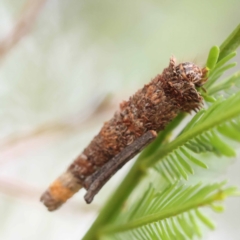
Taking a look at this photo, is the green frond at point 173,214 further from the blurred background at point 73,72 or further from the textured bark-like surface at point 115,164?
the blurred background at point 73,72

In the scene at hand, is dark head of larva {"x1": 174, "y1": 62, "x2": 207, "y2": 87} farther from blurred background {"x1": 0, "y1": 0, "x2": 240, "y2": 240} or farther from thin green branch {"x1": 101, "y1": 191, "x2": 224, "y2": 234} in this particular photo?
blurred background {"x1": 0, "y1": 0, "x2": 240, "y2": 240}

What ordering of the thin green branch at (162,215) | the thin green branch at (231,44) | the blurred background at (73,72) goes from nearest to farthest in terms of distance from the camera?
the thin green branch at (162,215) → the thin green branch at (231,44) → the blurred background at (73,72)

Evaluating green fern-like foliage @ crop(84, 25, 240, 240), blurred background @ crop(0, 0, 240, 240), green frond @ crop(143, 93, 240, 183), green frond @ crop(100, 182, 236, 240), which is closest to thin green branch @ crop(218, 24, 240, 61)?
green fern-like foliage @ crop(84, 25, 240, 240)

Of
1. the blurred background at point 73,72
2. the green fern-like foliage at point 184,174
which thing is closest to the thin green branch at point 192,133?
the green fern-like foliage at point 184,174

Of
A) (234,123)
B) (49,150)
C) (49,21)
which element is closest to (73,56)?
(49,21)

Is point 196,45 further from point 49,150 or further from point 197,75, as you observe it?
point 197,75

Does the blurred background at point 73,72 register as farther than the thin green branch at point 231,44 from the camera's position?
Yes

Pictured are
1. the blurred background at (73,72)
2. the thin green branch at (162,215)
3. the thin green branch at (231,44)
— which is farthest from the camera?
the blurred background at (73,72)

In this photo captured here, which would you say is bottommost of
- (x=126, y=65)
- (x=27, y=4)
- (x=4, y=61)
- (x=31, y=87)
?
(x=126, y=65)
